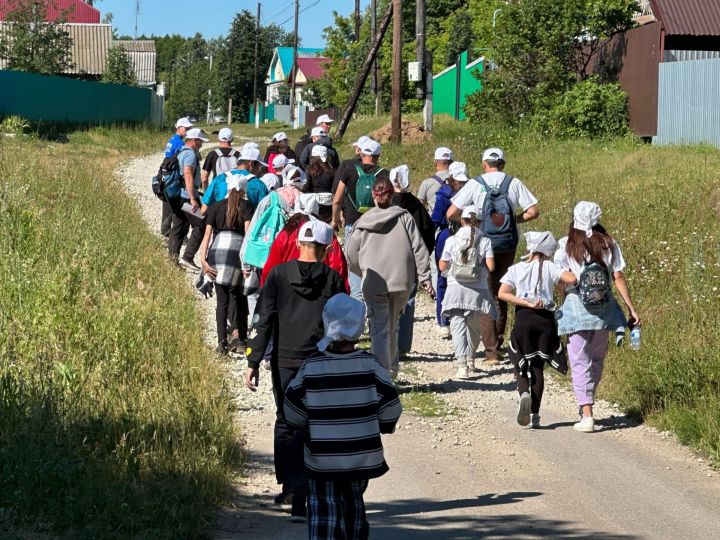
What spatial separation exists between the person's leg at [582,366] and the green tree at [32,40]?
37.8 meters

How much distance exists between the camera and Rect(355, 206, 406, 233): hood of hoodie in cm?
972

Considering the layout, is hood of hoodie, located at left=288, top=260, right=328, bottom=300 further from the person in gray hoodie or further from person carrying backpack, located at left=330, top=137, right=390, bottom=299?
person carrying backpack, located at left=330, top=137, right=390, bottom=299

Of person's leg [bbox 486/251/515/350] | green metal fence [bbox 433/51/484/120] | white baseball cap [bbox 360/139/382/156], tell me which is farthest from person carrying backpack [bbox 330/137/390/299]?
green metal fence [bbox 433/51/484/120]

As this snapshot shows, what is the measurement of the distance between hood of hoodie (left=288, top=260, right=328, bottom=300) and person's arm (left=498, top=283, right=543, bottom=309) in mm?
2772

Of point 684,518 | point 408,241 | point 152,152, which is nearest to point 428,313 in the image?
point 408,241

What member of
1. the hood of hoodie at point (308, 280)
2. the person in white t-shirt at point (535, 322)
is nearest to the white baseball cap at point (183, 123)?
the person in white t-shirt at point (535, 322)

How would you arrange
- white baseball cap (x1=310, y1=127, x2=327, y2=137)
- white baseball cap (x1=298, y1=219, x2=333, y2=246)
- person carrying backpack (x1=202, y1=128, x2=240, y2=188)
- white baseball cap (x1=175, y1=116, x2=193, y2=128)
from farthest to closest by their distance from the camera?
white baseball cap (x1=175, y1=116, x2=193, y2=128) < person carrying backpack (x1=202, y1=128, x2=240, y2=188) < white baseball cap (x1=310, y1=127, x2=327, y2=137) < white baseball cap (x1=298, y1=219, x2=333, y2=246)

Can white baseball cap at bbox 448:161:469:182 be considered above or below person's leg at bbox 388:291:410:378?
above

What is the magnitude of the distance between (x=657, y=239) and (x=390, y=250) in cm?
521

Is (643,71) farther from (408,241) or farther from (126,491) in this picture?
(126,491)

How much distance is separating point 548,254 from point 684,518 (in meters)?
2.88

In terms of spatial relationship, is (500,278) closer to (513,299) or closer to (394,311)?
(394,311)

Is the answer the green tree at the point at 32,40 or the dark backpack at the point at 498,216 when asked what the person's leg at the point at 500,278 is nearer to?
the dark backpack at the point at 498,216

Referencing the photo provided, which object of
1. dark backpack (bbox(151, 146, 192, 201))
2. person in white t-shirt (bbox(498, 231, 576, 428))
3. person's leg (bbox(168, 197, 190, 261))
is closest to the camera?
person in white t-shirt (bbox(498, 231, 576, 428))
